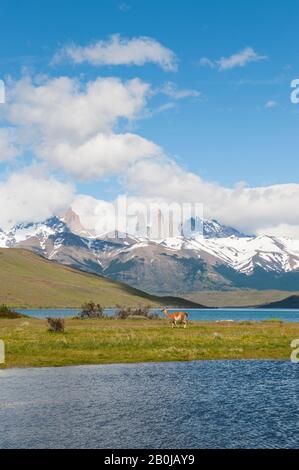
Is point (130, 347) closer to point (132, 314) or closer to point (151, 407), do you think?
point (151, 407)

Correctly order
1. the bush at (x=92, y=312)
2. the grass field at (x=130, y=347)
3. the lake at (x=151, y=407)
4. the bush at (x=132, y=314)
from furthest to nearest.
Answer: the bush at (x=92, y=312), the bush at (x=132, y=314), the grass field at (x=130, y=347), the lake at (x=151, y=407)

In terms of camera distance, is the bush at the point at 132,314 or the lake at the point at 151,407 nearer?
the lake at the point at 151,407

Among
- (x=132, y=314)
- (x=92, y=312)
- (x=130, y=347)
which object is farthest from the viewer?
(x=92, y=312)

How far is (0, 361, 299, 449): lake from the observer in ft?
87.6

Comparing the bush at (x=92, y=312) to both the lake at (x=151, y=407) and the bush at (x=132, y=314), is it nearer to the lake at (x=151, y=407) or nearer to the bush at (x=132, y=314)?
the bush at (x=132, y=314)

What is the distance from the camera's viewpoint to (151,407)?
1319 inches

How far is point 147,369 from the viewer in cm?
4912

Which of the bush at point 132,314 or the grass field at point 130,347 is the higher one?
the bush at point 132,314

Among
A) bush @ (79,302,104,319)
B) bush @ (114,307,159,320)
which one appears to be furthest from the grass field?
bush @ (79,302,104,319)

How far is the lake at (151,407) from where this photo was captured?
26.7 meters

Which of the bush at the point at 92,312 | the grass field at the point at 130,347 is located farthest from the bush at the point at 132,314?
the grass field at the point at 130,347

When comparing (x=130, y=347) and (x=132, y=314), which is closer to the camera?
(x=130, y=347)

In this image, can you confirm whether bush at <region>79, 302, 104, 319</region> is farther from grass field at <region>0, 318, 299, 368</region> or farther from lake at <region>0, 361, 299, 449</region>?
lake at <region>0, 361, 299, 449</region>

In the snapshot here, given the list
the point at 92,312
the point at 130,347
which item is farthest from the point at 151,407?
the point at 92,312
